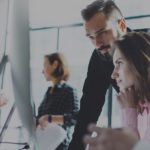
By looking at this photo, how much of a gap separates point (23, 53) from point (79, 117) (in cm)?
45

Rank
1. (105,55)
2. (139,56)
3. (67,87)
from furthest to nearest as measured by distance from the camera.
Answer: (67,87)
(105,55)
(139,56)

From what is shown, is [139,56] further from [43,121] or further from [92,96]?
Answer: [43,121]

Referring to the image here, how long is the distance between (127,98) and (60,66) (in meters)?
0.40

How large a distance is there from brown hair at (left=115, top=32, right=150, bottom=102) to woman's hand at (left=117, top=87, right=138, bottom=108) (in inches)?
1.0

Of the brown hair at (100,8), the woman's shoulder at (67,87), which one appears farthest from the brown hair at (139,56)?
the woman's shoulder at (67,87)

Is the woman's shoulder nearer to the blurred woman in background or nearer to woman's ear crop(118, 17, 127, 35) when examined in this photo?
the blurred woman in background

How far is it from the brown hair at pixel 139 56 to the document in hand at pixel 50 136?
0.45 metres

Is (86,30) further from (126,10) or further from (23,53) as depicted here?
(23,53)

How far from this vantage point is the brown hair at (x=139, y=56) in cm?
129

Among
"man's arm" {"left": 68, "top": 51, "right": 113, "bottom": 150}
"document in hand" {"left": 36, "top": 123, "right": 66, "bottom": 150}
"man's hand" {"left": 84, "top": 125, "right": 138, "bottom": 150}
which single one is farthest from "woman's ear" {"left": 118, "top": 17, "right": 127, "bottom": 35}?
"man's hand" {"left": 84, "top": 125, "right": 138, "bottom": 150}

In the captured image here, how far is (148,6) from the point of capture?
4.64 ft

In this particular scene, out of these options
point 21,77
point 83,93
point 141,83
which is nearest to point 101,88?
point 83,93

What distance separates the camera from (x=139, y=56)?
1.32m

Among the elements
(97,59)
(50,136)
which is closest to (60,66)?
(97,59)
